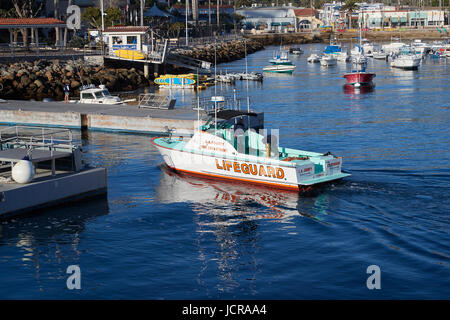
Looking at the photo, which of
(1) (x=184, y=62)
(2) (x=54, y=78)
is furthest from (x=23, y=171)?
(1) (x=184, y=62)

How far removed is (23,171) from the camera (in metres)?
24.2

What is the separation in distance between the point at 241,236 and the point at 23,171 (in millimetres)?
8503

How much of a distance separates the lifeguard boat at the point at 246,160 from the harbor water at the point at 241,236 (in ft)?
1.66

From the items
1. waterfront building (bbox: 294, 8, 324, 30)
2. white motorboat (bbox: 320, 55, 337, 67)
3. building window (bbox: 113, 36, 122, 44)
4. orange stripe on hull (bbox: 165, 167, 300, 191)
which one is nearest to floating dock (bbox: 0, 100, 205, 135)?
orange stripe on hull (bbox: 165, 167, 300, 191)

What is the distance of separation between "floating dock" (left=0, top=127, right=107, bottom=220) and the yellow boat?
156 feet

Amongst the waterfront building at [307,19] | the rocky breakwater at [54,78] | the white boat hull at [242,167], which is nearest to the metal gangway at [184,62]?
the rocky breakwater at [54,78]

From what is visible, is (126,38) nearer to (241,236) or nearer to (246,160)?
(246,160)

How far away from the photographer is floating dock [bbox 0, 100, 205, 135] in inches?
1642

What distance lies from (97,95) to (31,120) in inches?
270

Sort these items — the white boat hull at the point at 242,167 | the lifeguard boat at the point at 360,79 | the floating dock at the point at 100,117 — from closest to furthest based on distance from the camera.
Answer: the white boat hull at the point at 242,167 < the floating dock at the point at 100,117 < the lifeguard boat at the point at 360,79

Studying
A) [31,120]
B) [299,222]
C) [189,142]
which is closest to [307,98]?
[31,120]

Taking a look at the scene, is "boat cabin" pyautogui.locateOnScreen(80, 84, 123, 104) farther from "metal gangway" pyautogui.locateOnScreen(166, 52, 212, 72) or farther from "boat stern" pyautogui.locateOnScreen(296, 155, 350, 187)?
"metal gangway" pyautogui.locateOnScreen(166, 52, 212, 72)

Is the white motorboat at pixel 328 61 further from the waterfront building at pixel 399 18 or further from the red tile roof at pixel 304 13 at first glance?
the red tile roof at pixel 304 13

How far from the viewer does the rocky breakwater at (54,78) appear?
201 feet
